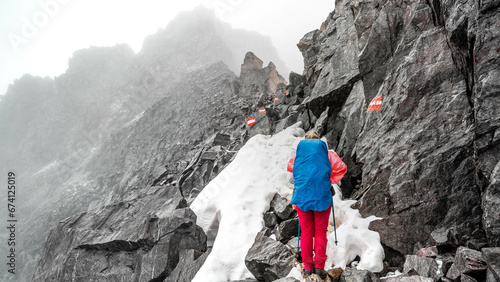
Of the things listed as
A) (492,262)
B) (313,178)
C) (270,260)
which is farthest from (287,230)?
(492,262)

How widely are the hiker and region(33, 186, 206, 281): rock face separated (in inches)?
196

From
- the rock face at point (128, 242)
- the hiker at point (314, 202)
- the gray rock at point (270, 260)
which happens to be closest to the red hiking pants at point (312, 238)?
the hiker at point (314, 202)

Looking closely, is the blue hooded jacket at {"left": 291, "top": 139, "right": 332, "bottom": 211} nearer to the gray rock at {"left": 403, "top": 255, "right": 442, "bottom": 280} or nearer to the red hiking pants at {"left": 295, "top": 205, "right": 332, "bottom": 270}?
the red hiking pants at {"left": 295, "top": 205, "right": 332, "bottom": 270}

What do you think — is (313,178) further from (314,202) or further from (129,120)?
(129,120)

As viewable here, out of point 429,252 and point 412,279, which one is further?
point 429,252

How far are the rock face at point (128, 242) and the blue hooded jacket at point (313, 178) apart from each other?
5389 mm

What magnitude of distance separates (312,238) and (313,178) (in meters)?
1.11

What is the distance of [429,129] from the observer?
5.57 meters

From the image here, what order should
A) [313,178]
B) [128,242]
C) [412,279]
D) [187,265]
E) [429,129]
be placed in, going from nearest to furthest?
[412,279] < [313,178] < [429,129] < [187,265] < [128,242]

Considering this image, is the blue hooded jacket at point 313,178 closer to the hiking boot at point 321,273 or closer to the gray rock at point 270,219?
the hiking boot at point 321,273

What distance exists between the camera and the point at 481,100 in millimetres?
4242

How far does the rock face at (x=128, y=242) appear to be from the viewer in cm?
1003

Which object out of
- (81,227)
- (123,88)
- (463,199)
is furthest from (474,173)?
(123,88)

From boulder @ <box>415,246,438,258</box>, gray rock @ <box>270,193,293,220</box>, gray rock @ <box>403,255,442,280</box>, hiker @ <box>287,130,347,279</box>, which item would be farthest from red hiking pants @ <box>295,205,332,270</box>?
gray rock @ <box>270,193,293,220</box>
